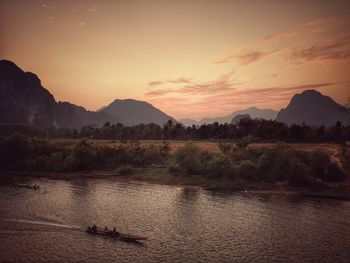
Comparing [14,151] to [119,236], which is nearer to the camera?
[119,236]

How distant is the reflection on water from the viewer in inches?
1640

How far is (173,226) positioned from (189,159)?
51990 millimetres

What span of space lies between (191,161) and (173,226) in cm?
5173

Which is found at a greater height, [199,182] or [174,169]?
[174,169]

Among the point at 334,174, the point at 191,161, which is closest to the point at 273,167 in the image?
the point at 334,174

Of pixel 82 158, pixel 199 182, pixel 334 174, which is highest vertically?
pixel 82 158

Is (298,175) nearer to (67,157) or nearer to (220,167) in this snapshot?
(220,167)

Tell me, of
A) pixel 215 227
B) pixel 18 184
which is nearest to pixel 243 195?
pixel 215 227

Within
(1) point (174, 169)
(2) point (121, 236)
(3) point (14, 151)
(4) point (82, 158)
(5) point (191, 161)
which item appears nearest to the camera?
(2) point (121, 236)

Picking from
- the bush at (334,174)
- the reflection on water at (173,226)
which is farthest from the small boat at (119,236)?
the bush at (334,174)

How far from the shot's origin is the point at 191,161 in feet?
343

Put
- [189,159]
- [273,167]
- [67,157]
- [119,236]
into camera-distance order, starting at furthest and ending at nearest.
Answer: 1. [67,157]
2. [189,159]
3. [273,167]
4. [119,236]

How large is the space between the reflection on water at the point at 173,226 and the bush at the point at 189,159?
71.6 feet

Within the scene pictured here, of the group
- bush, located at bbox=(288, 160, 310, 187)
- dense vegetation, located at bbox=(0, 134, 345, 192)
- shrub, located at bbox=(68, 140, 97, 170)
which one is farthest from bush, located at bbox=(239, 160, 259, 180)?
shrub, located at bbox=(68, 140, 97, 170)
